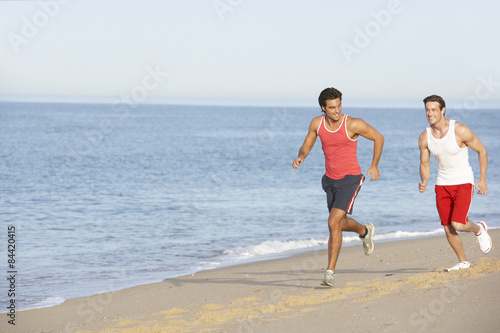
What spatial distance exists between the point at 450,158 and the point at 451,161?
40 mm

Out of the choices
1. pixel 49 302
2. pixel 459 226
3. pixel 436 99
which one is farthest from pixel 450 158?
pixel 49 302

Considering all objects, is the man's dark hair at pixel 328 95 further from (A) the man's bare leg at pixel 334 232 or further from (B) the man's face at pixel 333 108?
(A) the man's bare leg at pixel 334 232

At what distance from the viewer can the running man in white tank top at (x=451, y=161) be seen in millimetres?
6469

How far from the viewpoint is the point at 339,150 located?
6824mm

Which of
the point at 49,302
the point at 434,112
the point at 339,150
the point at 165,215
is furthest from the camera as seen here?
the point at 165,215

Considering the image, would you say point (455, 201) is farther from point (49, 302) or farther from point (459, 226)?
point (49, 302)

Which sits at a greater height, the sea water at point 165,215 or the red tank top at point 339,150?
the red tank top at point 339,150

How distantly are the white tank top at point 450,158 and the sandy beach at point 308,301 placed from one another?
983 mm

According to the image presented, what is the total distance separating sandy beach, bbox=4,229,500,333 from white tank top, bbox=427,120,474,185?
38.7 inches

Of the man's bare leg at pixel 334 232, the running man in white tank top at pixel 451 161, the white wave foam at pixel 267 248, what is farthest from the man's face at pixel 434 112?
the white wave foam at pixel 267 248

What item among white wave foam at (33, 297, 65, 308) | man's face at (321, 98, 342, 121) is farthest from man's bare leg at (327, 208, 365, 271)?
white wave foam at (33, 297, 65, 308)

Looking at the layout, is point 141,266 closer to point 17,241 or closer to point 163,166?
point 17,241

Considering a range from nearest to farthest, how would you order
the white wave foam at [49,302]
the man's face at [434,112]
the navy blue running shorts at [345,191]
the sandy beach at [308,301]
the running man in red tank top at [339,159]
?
the sandy beach at [308,301], the man's face at [434,112], the running man in red tank top at [339,159], the navy blue running shorts at [345,191], the white wave foam at [49,302]

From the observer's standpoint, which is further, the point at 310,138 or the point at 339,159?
the point at 310,138
